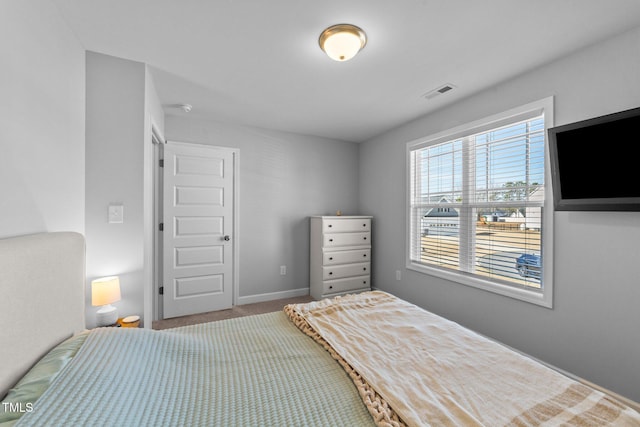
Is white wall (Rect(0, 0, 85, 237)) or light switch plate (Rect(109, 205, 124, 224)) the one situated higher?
white wall (Rect(0, 0, 85, 237))

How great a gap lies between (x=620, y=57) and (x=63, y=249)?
134 inches

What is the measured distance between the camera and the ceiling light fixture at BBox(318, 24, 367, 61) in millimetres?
1727

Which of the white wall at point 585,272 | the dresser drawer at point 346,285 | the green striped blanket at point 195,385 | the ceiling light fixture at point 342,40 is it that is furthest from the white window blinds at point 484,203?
the green striped blanket at point 195,385

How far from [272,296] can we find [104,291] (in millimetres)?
2246

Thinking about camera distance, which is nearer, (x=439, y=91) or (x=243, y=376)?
(x=243, y=376)

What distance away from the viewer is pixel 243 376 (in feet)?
3.59

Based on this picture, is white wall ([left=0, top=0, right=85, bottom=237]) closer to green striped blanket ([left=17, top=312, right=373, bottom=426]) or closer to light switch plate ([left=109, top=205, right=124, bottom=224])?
light switch plate ([left=109, top=205, right=124, bottom=224])

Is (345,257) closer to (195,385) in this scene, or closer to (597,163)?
(597,163)

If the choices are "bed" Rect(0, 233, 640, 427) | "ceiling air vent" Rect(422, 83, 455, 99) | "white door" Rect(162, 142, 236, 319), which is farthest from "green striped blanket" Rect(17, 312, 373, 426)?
"ceiling air vent" Rect(422, 83, 455, 99)

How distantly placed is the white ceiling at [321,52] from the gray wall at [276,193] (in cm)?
81

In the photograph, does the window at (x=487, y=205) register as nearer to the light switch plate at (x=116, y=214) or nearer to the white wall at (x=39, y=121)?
the light switch plate at (x=116, y=214)

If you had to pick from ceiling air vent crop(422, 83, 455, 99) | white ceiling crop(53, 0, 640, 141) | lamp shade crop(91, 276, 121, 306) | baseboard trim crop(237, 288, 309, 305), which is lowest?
baseboard trim crop(237, 288, 309, 305)

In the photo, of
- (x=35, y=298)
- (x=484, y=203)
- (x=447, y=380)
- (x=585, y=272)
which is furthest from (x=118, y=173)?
(x=585, y=272)

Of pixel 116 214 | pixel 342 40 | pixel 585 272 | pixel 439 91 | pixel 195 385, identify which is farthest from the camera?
pixel 439 91
